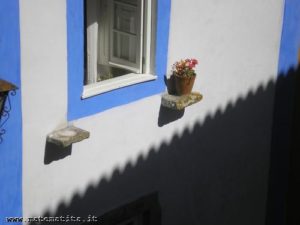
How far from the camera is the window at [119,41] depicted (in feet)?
19.9

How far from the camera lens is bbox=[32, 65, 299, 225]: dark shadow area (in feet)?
20.4

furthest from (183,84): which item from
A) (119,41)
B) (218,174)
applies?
(218,174)

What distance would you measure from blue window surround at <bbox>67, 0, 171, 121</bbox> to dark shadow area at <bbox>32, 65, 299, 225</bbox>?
691 mm

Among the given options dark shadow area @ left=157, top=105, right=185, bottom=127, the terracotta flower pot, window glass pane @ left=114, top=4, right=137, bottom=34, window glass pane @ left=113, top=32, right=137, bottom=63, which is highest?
window glass pane @ left=114, top=4, right=137, bottom=34

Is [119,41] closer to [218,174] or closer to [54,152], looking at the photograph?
[54,152]

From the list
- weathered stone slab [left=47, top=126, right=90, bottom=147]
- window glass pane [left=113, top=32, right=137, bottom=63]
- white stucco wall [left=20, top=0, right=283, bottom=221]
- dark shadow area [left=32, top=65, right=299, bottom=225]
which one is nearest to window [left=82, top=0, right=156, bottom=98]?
window glass pane [left=113, top=32, right=137, bottom=63]

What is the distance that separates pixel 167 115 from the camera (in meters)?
6.47

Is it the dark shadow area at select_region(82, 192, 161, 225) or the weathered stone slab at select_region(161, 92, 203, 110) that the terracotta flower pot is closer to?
the weathered stone slab at select_region(161, 92, 203, 110)

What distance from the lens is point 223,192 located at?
25.3 ft

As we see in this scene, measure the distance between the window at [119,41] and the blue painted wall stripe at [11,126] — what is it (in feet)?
3.89

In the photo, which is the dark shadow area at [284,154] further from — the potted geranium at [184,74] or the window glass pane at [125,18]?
the window glass pane at [125,18]

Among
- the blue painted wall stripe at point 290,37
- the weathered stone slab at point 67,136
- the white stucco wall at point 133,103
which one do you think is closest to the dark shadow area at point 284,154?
the blue painted wall stripe at point 290,37

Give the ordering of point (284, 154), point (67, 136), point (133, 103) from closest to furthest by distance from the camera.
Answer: point (67, 136) → point (133, 103) → point (284, 154)

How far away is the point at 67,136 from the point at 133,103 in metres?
0.94
